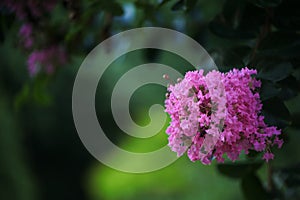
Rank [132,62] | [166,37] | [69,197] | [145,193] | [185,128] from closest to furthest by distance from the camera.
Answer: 1. [185,128]
2. [166,37]
3. [132,62]
4. [145,193]
5. [69,197]

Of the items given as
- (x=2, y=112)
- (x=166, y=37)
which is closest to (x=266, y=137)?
(x=166, y=37)

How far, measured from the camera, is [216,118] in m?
0.66

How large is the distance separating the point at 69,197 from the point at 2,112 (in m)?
2.73

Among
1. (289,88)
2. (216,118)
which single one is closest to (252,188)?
(289,88)

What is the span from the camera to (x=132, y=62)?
1547 mm

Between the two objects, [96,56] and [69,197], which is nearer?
[96,56]

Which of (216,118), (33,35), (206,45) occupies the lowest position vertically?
(206,45)

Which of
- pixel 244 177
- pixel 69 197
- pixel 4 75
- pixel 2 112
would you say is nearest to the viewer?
pixel 244 177

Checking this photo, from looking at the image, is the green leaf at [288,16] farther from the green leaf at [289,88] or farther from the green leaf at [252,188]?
the green leaf at [252,188]

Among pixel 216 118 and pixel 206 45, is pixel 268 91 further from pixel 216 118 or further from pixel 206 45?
pixel 206 45

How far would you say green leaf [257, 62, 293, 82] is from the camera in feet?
2.59

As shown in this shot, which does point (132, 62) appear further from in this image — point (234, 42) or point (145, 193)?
point (145, 193)

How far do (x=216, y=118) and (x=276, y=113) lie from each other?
13cm

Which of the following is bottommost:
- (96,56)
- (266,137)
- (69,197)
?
(69,197)
